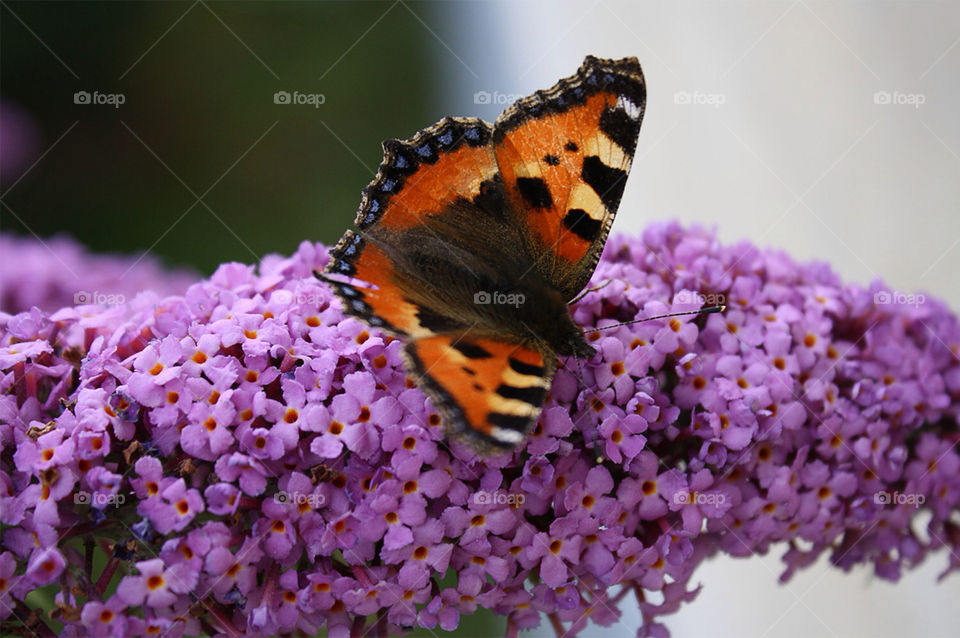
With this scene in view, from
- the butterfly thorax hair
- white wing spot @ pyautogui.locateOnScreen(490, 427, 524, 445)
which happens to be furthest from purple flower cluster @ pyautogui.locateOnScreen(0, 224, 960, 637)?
white wing spot @ pyautogui.locateOnScreen(490, 427, 524, 445)

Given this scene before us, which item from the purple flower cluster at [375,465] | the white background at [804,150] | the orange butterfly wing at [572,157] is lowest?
the purple flower cluster at [375,465]

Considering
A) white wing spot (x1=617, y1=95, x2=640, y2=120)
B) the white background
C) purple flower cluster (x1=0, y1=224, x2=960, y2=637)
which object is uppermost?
the white background

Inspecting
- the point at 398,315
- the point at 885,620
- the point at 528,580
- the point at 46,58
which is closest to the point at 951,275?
the point at 885,620

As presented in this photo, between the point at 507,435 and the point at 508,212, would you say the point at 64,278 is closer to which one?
the point at 508,212

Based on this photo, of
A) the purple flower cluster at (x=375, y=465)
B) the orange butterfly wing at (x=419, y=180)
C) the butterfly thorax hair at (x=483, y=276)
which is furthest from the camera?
the orange butterfly wing at (x=419, y=180)

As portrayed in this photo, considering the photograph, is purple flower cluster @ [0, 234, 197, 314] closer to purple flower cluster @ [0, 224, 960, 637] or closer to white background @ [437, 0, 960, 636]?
purple flower cluster @ [0, 224, 960, 637]

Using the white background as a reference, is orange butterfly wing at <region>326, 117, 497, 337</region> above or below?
below

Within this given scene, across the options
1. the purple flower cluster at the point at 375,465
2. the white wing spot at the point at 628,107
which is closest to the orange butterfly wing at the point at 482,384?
the purple flower cluster at the point at 375,465

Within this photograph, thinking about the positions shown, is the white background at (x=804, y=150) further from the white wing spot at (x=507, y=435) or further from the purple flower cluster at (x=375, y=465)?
the white wing spot at (x=507, y=435)
